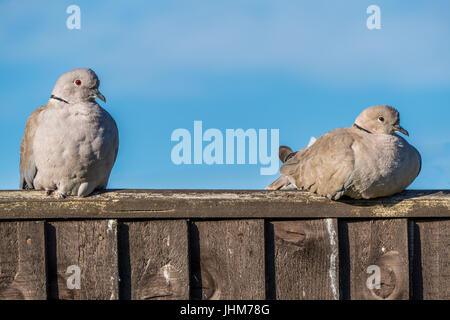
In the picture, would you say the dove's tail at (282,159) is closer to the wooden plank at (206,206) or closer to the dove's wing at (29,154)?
the wooden plank at (206,206)

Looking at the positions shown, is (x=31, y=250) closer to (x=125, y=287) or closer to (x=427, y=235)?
(x=125, y=287)

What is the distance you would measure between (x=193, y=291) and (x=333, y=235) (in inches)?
39.4

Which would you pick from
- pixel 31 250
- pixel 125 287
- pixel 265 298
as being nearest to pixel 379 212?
pixel 265 298

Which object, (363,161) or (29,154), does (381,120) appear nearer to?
(363,161)

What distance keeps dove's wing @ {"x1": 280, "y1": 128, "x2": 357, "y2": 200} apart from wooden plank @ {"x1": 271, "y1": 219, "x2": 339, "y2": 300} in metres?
0.26

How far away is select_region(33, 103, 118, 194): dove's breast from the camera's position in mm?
4090

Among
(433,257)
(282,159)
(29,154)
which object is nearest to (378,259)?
(433,257)

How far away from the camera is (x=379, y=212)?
Result: 3.72 meters

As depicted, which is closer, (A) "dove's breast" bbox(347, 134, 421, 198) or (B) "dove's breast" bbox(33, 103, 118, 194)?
(A) "dove's breast" bbox(347, 134, 421, 198)

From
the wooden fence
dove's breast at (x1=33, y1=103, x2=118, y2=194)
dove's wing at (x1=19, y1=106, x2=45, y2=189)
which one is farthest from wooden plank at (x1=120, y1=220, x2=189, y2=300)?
dove's wing at (x1=19, y1=106, x2=45, y2=189)

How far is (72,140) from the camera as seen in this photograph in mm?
4145

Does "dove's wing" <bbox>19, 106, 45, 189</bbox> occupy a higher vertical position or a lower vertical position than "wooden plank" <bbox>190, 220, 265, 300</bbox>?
higher

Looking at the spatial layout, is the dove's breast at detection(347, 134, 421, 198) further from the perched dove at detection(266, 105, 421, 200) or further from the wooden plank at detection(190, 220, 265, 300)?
the wooden plank at detection(190, 220, 265, 300)

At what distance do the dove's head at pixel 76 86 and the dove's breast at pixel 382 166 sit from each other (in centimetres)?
221
